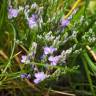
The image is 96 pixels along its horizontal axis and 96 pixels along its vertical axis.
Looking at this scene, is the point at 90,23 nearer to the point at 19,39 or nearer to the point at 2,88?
the point at 19,39

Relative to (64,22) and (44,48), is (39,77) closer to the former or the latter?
(44,48)

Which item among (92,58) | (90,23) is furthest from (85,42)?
(92,58)

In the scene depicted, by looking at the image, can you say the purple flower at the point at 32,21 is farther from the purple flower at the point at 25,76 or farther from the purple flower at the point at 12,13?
the purple flower at the point at 25,76

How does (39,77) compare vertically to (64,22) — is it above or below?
below

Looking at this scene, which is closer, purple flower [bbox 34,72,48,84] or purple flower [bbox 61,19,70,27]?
purple flower [bbox 34,72,48,84]

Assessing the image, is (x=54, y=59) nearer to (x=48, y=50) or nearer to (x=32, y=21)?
(x=48, y=50)

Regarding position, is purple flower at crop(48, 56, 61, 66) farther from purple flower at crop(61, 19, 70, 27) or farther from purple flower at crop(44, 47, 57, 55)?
purple flower at crop(61, 19, 70, 27)

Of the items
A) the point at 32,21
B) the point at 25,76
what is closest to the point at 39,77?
the point at 25,76

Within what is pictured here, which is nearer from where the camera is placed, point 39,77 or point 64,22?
point 39,77

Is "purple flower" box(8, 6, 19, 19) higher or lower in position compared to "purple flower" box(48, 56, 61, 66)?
higher

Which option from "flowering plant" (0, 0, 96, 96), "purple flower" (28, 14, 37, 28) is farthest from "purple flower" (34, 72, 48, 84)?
"purple flower" (28, 14, 37, 28)

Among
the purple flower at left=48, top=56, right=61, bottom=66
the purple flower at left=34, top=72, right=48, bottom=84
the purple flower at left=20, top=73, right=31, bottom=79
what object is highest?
the purple flower at left=48, top=56, right=61, bottom=66

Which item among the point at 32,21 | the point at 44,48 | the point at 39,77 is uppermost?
the point at 32,21
